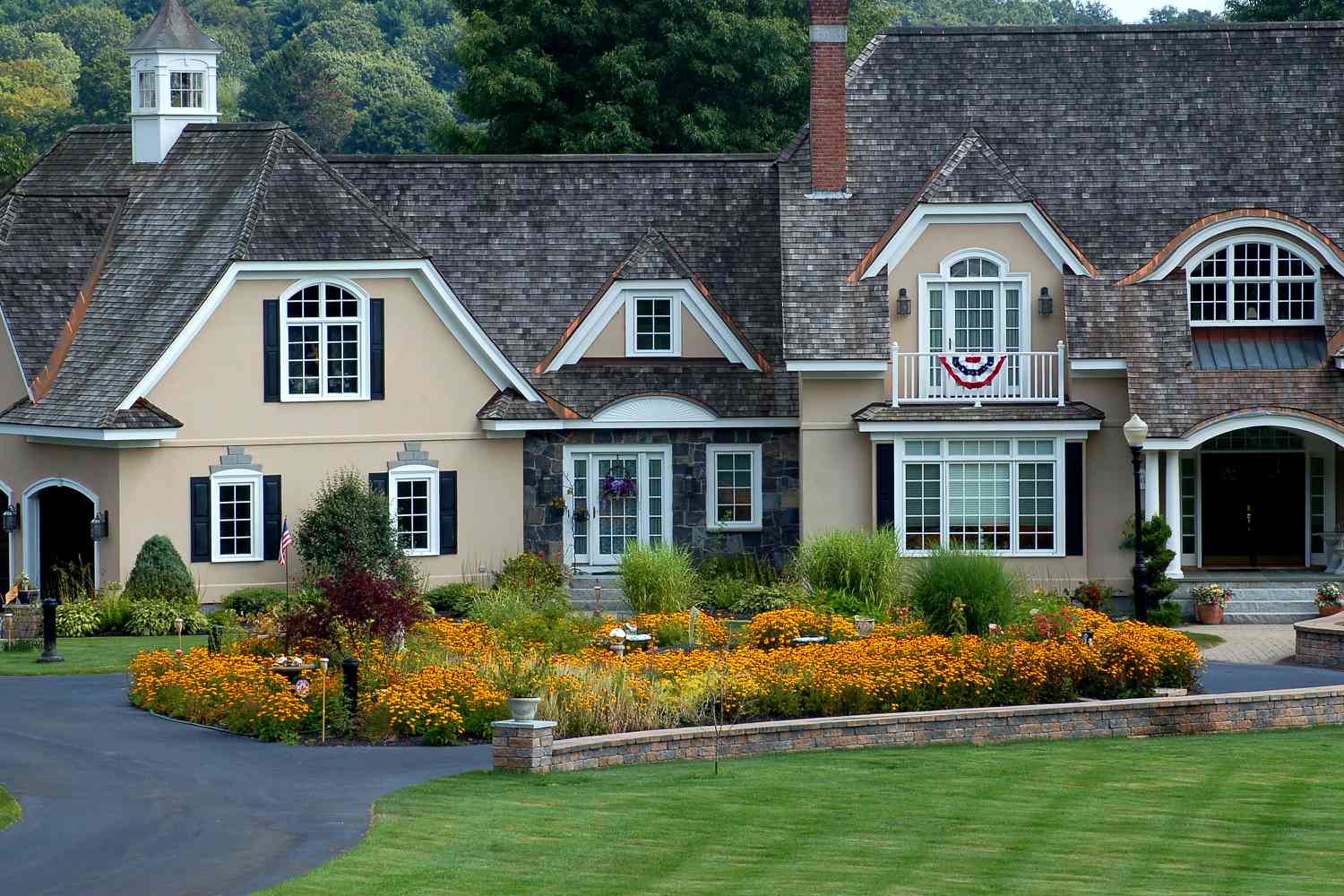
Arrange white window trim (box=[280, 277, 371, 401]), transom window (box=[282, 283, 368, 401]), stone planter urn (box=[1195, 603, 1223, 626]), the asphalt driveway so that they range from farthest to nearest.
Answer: transom window (box=[282, 283, 368, 401]), white window trim (box=[280, 277, 371, 401]), stone planter urn (box=[1195, 603, 1223, 626]), the asphalt driveway

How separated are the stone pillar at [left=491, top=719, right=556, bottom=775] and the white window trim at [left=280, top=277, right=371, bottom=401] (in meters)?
14.6

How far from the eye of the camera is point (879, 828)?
57.6ft

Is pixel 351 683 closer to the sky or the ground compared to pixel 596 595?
closer to the ground

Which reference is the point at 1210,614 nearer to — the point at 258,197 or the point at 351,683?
the point at 351,683

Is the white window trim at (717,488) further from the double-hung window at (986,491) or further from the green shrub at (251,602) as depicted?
the green shrub at (251,602)

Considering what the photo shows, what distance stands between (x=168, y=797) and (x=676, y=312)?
18.0m

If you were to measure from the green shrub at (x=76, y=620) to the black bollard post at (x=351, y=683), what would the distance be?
31.8 feet

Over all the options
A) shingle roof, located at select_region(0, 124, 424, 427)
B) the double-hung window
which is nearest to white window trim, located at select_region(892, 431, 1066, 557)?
the double-hung window

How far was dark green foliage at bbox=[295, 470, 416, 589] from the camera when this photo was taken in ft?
108

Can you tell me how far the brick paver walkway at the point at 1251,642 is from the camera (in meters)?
29.1

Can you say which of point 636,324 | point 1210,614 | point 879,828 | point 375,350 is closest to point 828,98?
point 636,324

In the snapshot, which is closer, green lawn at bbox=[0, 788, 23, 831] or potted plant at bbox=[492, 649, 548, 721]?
green lawn at bbox=[0, 788, 23, 831]

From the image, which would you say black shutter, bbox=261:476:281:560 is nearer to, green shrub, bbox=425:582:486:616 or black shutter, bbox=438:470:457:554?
green shrub, bbox=425:582:486:616

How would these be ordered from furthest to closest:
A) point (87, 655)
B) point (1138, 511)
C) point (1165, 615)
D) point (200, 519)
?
1. point (200, 519)
2. point (1165, 615)
3. point (1138, 511)
4. point (87, 655)
